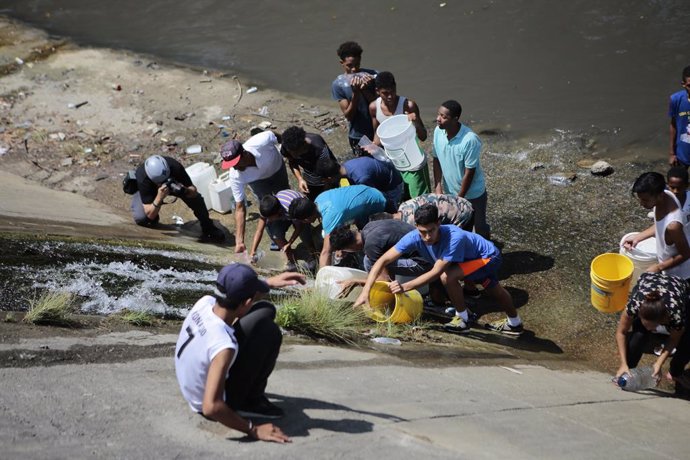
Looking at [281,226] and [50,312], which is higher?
[281,226]

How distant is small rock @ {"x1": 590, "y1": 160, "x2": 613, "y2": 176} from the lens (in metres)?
9.08

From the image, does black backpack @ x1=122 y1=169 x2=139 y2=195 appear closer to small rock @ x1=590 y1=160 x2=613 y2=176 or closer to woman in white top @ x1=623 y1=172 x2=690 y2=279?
small rock @ x1=590 y1=160 x2=613 y2=176

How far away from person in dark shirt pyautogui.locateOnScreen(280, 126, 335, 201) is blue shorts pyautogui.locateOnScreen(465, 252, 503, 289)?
200 cm

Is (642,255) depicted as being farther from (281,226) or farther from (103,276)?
(103,276)

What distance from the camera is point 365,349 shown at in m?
6.07

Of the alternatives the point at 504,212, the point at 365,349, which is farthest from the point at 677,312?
the point at 504,212

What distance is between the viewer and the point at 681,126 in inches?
304

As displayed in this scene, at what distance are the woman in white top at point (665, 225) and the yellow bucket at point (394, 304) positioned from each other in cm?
193

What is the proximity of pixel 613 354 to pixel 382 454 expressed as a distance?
327 centimetres

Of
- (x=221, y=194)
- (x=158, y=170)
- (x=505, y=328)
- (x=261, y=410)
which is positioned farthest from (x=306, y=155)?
(x=261, y=410)

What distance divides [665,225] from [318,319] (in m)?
2.81

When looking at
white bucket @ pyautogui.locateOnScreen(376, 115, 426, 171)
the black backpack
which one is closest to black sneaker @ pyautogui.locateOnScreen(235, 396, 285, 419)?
white bucket @ pyautogui.locateOnScreen(376, 115, 426, 171)

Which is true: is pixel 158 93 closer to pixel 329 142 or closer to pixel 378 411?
pixel 329 142

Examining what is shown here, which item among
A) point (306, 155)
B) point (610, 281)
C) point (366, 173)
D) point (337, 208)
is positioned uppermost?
point (306, 155)
